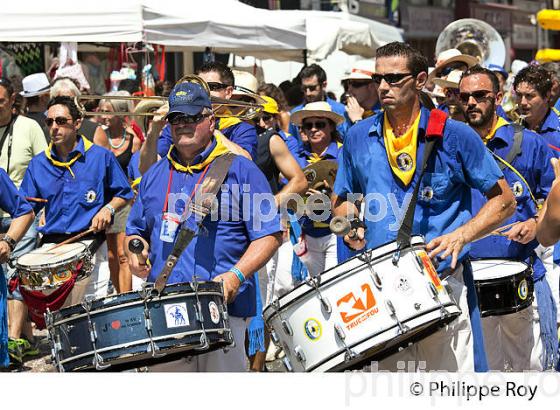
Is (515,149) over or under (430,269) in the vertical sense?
over

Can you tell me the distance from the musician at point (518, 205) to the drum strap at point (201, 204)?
6.84 feet

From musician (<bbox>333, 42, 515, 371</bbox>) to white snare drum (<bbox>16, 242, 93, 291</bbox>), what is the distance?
286 cm

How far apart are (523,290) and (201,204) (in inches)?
84.4

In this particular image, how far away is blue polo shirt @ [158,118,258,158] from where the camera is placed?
22.1 ft

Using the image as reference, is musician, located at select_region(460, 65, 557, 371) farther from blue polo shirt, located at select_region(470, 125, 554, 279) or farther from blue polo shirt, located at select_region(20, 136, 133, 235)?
blue polo shirt, located at select_region(20, 136, 133, 235)

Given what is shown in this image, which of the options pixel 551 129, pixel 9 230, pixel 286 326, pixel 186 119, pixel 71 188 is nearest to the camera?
pixel 286 326

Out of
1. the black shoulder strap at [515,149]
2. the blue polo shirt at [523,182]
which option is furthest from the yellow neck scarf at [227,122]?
the black shoulder strap at [515,149]

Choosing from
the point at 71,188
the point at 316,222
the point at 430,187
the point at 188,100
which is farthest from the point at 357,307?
the point at 71,188

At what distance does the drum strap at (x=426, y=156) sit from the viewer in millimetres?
4910

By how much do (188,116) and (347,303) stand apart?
1.10 meters

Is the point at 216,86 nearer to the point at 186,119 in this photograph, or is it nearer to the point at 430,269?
the point at 186,119

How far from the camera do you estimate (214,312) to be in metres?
4.91

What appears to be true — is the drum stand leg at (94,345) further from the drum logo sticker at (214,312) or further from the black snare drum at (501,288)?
the black snare drum at (501,288)

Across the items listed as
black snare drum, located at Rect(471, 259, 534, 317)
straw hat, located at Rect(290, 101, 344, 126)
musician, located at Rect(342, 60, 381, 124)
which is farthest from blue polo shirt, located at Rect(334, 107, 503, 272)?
musician, located at Rect(342, 60, 381, 124)
